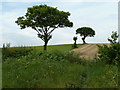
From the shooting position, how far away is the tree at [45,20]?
141 feet

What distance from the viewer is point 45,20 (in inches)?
1699

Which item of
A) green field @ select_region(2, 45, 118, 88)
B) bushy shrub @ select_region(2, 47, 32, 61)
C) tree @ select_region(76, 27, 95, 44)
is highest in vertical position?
tree @ select_region(76, 27, 95, 44)

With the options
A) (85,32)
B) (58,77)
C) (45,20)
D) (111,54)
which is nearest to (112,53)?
(111,54)

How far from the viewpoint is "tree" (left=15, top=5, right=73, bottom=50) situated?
43.0m

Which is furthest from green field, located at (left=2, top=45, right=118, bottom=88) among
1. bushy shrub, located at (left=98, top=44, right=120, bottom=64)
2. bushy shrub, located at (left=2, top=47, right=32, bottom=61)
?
bushy shrub, located at (left=2, top=47, right=32, bottom=61)

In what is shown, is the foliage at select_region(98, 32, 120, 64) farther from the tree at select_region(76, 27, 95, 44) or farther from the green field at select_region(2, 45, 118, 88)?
the tree at select_region(76, 27, 95, 44)

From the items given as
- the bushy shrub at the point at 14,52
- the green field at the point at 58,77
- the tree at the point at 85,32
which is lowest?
the green field at the point at 58,77

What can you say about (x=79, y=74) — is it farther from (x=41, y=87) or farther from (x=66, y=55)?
(x=66, y=55)

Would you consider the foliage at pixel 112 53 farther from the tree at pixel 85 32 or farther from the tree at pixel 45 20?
the tree at pixel 85 32

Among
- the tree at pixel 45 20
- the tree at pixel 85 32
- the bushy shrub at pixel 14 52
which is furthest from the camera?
the tree at pixel 85 32

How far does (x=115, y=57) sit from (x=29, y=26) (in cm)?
3505

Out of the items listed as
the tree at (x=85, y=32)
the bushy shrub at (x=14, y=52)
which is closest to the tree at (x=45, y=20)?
the tree at (x=85, y=32)

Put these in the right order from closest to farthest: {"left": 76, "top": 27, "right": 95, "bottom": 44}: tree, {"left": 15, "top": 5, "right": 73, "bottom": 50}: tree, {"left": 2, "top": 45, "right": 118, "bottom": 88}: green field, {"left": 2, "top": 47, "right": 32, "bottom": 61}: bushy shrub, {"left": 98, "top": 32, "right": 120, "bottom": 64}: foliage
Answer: {"left": 2, "top": 45, "right": 118, "bottom": 88}: green field → {"left": 98, "top": 32, "right": 120, "bottom": 64}: foliage → {"left": 2, "top": 47, "right": 32, "bottom": 61}: bushy shrub → {"left": 15, "top": 5, "right": 73, "bottom": 50}: tree → {"left": 76, "top": 27, "right": 95, "bottom": 44}: tree

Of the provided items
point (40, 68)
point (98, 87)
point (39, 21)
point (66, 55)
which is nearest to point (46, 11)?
point (39, 21)
